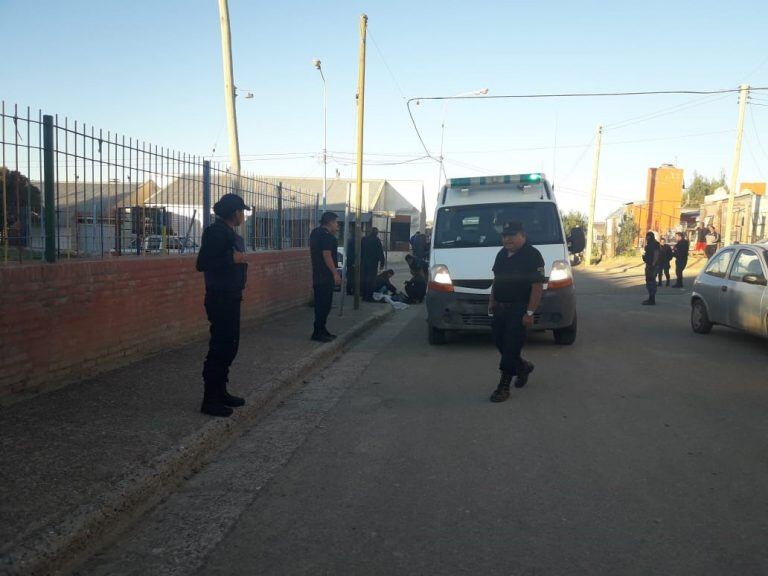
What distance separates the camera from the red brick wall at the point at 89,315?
19.0 ft

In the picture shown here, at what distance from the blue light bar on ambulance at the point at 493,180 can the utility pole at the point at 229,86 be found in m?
3.69

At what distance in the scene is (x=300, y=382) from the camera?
7762mm

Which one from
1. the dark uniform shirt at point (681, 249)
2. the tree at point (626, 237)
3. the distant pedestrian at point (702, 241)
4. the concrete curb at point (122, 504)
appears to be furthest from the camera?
the tree at point (626, 237)

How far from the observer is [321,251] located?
9.67 metres

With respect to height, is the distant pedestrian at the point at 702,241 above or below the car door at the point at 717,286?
above

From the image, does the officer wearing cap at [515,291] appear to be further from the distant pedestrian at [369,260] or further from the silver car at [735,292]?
the distant pedestrian at [369,260]

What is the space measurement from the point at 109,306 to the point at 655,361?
6.64 m

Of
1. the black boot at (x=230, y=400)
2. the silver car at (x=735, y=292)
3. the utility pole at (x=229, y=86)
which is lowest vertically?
the black boot at (x=230, y=400)

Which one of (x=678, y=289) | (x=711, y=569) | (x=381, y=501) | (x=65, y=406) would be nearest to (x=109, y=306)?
(x=65, y=406)

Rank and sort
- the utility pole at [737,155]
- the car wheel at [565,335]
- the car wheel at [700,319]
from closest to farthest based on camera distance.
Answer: the car wheel at [565,335] → the car wheel at [700,319] → the utility pole at [737,155]

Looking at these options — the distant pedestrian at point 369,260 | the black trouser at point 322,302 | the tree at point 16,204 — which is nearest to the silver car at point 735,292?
the black trouser at point 322,302

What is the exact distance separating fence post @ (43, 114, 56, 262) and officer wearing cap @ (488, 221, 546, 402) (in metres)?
4.30

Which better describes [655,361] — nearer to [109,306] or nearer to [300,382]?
[300,382]

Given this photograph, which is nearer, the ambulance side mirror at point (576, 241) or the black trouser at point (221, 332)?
the black trouser at point (221, 332)
